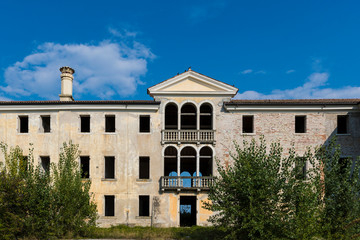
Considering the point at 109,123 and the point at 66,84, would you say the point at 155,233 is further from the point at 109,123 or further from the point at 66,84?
the point at 66,84

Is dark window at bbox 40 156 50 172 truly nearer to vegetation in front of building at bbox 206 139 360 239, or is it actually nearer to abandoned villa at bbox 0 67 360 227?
abandoned villa at bbox 0 67 360 227

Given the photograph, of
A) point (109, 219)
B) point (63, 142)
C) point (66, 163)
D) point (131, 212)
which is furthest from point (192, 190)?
point (63, 142)

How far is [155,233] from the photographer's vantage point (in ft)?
55.9

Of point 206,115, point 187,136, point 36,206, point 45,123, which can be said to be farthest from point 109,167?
point 206,115

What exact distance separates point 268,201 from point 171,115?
14294mm

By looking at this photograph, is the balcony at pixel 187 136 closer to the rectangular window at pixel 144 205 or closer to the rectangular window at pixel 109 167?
the rectangular window at pixel 109 167

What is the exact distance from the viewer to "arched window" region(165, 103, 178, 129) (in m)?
22.6

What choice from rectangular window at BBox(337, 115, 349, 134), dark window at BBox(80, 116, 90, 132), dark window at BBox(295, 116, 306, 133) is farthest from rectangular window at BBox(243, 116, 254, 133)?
dark window at BBox(80, 116, 90, 132)

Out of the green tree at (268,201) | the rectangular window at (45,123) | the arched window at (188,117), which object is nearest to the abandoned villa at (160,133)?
the rectangular window at (45,123)

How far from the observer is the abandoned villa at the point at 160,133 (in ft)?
65.3

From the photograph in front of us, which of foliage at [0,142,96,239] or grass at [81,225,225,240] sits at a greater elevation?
foliage at [0,142,96,239]

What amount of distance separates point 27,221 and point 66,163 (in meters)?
4.01

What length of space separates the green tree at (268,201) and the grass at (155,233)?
4.54 meters

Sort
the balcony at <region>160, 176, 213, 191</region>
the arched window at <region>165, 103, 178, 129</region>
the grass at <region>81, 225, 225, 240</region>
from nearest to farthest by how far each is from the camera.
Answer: the grass at <region>81, 225, 225, 240</region> < the balcony at <region>160, 176, 213, 191</region> < the arched window at <region>165, 103, 178, 129</region>
